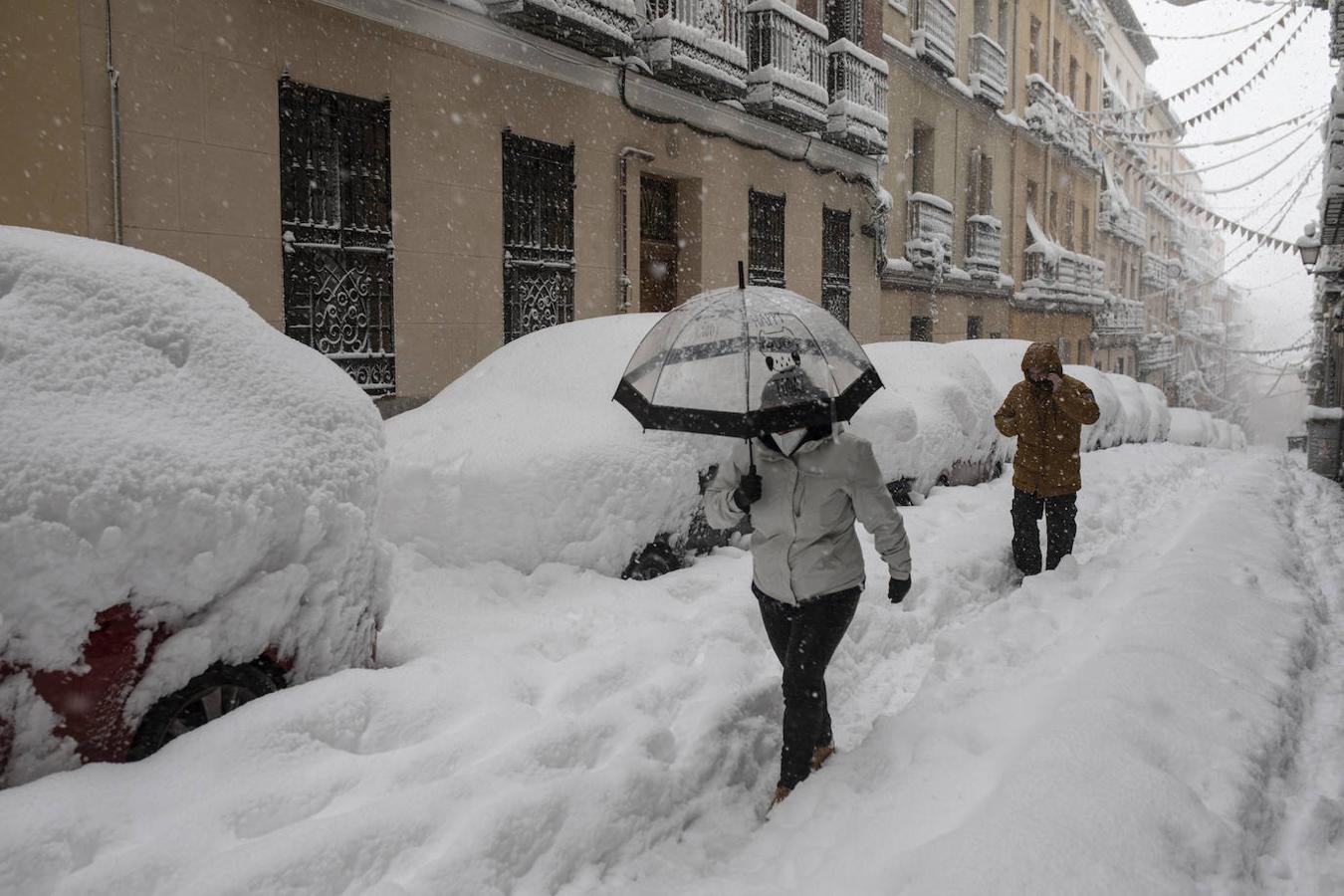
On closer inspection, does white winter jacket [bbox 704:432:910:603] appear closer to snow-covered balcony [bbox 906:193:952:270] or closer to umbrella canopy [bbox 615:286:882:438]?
umbrella canopy [bbox 615:286:882:438]

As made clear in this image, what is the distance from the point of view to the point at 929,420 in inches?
318

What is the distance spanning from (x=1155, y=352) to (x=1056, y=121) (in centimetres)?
2038

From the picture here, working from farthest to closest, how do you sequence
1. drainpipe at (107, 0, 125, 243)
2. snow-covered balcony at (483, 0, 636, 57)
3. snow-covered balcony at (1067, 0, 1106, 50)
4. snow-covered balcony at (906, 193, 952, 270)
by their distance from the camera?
1. snow-covered balcony at (1067, 0, 1106, 50)
2. snow-covered balcony at (906, 193, 952, 270)
3. snow-covered balcony at (483, 0, 636, 57)
4. drainpipe at (107, 0, 125, 243)

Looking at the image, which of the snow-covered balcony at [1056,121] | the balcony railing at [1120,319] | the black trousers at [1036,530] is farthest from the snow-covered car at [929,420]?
the balcony railing at [1120,319]

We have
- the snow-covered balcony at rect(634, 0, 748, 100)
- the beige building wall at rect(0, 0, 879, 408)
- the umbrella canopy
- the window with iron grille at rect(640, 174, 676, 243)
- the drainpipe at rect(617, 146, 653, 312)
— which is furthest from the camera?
the window with iron grille at rect(640, 174, 676, 243)

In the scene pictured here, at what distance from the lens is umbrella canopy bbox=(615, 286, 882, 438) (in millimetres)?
3398

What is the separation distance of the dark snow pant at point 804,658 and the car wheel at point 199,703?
5.86ft

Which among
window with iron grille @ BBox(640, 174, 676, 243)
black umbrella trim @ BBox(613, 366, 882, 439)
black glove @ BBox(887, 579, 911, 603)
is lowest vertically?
black glove @ BBox(887, 579, 911, 603)

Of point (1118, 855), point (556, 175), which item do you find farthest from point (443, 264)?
point (1118, 855)

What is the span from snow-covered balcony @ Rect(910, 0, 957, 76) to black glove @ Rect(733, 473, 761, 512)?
56.6 feet

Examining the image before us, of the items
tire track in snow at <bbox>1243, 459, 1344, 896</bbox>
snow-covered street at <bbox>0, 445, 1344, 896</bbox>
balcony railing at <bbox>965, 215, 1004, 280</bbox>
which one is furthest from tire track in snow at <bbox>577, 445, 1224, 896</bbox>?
balcony railing at <bbox>965, 215, 1004, 280</bbox>

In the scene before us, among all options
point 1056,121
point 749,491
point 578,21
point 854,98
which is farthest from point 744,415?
point 1056,121

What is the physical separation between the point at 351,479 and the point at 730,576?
2.55 metres

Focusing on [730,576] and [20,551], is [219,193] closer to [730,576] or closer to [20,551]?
[730,576]
